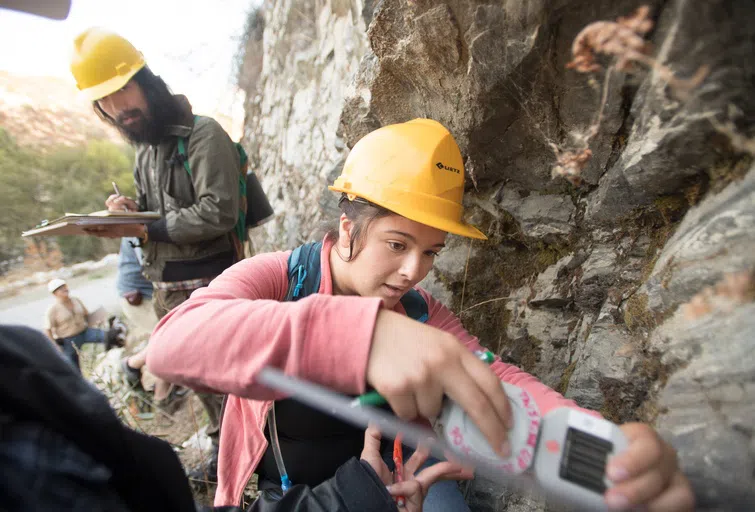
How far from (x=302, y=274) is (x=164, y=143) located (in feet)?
6.23

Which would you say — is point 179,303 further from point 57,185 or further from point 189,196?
point 57,185

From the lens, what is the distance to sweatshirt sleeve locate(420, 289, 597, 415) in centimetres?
118

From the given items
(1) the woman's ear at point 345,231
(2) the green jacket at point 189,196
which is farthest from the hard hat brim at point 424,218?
(2) the green jacket at point 189,196

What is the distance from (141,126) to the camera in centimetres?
261

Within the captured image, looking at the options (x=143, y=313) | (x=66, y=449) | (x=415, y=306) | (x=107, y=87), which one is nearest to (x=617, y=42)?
(x=415, y=306)

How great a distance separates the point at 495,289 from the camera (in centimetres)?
221

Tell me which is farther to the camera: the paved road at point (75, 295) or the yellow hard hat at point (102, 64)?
the paved road at point (75, 295)

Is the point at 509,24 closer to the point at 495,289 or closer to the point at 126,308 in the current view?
the point at 495,289

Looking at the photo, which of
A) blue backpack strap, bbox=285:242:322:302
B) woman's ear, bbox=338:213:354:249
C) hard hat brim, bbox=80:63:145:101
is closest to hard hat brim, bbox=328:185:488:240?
woman's ear, bbox=338:213:354:249

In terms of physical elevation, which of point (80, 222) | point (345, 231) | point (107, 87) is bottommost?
point (80, 222)

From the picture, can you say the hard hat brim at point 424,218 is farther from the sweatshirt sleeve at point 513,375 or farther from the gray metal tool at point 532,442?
the gray metal tool at point 532,442

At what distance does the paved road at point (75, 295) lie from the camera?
503 centimetres

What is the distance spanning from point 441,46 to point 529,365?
174cm

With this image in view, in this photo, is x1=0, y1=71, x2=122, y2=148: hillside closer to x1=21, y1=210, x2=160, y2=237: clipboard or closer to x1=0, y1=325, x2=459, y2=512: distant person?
x1=21, y1=210, x2=160, y2=237: clipboard
